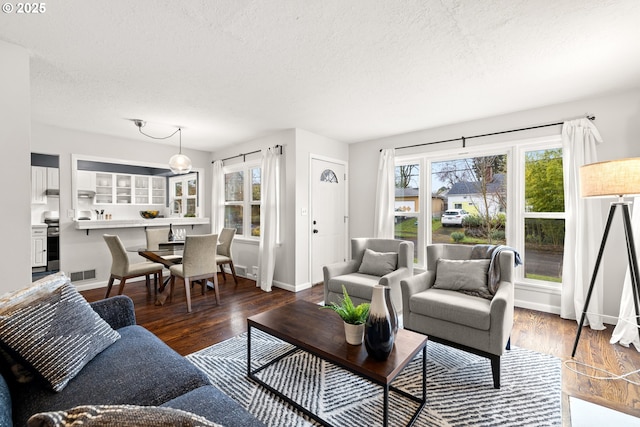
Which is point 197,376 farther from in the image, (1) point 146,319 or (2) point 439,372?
(1) point 146,319

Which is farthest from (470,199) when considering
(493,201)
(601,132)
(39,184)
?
(39,184)

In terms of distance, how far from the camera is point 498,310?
205 cm

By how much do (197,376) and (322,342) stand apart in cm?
73

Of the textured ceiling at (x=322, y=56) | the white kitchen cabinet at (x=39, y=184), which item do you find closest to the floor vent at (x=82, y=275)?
the textured ceiling at (x=322, y=56)

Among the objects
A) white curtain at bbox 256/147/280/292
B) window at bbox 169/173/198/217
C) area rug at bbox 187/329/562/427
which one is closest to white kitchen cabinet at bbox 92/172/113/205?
window at bbox 169/173/198/217

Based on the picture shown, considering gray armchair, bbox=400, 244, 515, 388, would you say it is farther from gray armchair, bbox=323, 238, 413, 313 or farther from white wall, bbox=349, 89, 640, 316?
white wall, bbox=349, 89, 640, 316

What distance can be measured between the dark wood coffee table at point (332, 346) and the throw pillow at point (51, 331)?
96cm

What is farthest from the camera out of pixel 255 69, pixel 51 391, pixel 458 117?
pixel 458 117

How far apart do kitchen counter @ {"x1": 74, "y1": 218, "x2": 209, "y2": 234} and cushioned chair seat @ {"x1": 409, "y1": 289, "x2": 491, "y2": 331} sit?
4451 mm

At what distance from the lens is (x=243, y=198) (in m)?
5.42

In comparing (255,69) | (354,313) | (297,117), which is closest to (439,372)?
(354,313)

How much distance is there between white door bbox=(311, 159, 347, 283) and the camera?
15.1 ft

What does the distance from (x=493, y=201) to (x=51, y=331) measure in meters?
4.37

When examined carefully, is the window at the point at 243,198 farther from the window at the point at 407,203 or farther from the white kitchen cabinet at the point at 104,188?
the white kitchen cabinet at the point at 104,188
